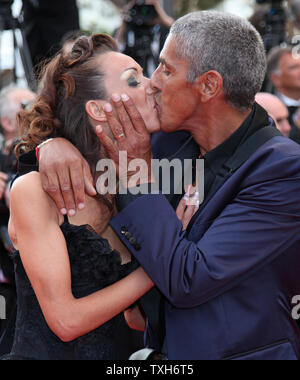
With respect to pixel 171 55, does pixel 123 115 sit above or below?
below

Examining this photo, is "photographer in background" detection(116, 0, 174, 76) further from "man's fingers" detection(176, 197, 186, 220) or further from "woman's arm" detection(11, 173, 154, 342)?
"woman's arm" detection(11, 173, 154, 342)

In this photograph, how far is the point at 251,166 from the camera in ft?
6.07

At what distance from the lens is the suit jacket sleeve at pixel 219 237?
5.72 ft

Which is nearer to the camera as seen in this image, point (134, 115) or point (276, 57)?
point (134, 115)

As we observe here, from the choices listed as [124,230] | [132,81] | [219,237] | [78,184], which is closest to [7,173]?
[132,81]

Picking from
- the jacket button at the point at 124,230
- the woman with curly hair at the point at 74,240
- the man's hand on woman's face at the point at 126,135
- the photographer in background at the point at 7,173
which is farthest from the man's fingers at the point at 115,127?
the photographer in background at the point at 7,173

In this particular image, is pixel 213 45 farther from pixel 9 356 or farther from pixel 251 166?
pixel 9 356

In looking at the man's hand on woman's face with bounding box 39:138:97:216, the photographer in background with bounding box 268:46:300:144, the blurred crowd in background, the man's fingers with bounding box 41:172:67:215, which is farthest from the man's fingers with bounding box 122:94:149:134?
the photographer in background with bounding box 268:46:300:144

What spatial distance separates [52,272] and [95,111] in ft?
2.12

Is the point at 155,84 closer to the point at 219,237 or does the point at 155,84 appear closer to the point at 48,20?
the point at 219,237

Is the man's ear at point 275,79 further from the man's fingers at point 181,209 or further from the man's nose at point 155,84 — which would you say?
the man's fingers at point 181,209

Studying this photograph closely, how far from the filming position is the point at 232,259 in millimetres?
1765
